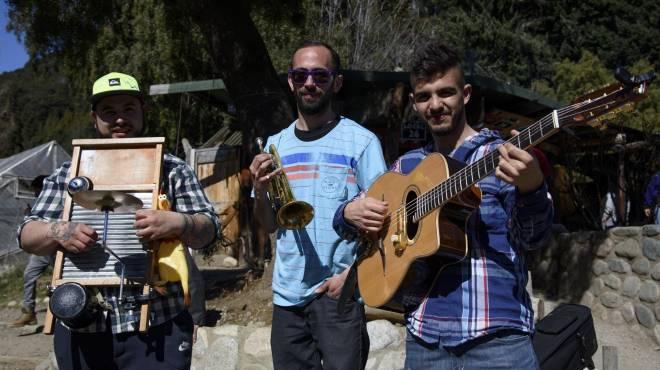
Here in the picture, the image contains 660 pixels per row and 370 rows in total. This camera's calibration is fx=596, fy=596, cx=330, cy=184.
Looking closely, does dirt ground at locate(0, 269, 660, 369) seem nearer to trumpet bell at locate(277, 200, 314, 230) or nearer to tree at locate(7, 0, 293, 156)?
tree at locate(7, 0, 293, 156)

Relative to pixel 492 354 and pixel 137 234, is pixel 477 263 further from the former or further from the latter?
pixel 137 234

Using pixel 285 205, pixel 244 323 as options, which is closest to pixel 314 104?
pixel 285 205

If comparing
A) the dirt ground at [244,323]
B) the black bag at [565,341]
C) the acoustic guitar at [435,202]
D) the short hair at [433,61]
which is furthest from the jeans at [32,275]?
the short hair at [433,61]

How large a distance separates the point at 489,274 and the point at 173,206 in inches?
56.3

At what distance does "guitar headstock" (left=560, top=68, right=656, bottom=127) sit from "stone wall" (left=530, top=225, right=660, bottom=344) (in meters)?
5.37

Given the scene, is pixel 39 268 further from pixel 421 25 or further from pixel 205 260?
pixel 421 25

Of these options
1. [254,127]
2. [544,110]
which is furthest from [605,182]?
[254,127]

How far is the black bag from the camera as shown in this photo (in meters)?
3.86

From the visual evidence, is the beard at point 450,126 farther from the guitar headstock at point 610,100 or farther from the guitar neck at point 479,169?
the guitar headstock at point 610,100

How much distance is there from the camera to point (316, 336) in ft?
9.45

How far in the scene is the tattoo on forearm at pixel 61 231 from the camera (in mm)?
2365

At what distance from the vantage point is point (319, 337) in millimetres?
2857

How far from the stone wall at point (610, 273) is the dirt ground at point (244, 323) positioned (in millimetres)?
183

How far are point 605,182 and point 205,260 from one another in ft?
25.7
